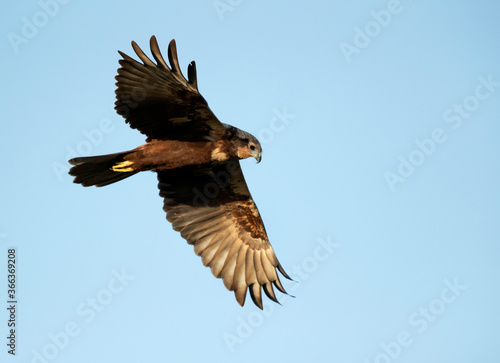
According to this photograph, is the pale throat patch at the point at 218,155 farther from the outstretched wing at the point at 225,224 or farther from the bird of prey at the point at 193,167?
the outstretched wing at the point at 225,224

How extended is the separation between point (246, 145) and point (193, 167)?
83 cm

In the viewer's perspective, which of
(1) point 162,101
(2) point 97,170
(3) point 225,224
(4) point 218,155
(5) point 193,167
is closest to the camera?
(1) point 162,101

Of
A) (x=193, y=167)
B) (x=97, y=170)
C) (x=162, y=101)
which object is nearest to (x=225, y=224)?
(x=193, y=167)

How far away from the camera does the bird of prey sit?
910 centimetres

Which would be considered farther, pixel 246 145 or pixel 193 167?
pixel 193 167

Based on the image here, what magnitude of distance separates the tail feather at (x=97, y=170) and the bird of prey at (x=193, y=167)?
1 cm

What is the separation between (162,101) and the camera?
9.31 metres

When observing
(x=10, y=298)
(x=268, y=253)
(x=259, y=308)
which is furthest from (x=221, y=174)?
(x=10, y=298)

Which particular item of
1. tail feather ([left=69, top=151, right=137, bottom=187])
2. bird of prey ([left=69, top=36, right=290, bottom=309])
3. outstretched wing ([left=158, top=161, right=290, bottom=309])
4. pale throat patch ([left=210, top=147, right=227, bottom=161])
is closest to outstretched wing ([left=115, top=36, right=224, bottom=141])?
bird of prey ([left=69, top=36, right=290, bottom=309])

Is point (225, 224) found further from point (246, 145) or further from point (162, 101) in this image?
point (162, 101)

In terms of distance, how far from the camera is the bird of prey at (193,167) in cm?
910

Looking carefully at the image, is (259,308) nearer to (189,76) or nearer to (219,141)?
(219,141)

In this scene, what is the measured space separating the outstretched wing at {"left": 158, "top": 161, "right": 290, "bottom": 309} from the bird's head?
0.93 metres

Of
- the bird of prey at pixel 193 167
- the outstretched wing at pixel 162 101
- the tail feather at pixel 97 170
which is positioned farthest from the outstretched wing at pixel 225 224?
the tail feather at pixel 97 170
